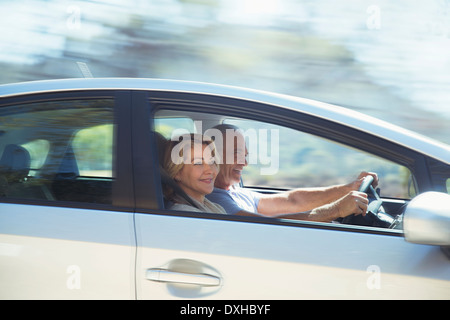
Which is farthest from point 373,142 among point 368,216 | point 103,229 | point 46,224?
point 46,224

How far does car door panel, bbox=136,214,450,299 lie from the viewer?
1380mm

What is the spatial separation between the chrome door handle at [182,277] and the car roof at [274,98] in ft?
1.74

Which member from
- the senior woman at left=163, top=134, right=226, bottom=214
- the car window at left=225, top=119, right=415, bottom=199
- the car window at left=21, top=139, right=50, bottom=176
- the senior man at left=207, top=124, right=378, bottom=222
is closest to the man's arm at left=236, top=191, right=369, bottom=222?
the senior man at left=207, top=124, right=378, bottom=222

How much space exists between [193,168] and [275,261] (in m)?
0.60

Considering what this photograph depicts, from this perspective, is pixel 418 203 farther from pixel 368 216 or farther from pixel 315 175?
pixel 315 175

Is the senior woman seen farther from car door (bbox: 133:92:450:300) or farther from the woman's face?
car door (bbox: 133:92:450:300)

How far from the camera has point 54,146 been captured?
5.57 feet

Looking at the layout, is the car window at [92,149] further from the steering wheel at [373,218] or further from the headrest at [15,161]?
the steering wheel at [373,218]

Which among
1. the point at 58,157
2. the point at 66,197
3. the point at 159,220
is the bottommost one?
the point at 159,220

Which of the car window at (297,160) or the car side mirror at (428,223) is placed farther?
the car window at (297,160)

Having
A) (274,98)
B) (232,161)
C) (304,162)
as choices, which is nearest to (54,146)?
(274,98)

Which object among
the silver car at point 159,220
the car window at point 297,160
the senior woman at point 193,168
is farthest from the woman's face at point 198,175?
the silver car at point 159,220

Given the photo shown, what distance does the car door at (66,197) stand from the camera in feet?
4.78

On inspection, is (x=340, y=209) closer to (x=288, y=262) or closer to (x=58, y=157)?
(x=288, y=262)
